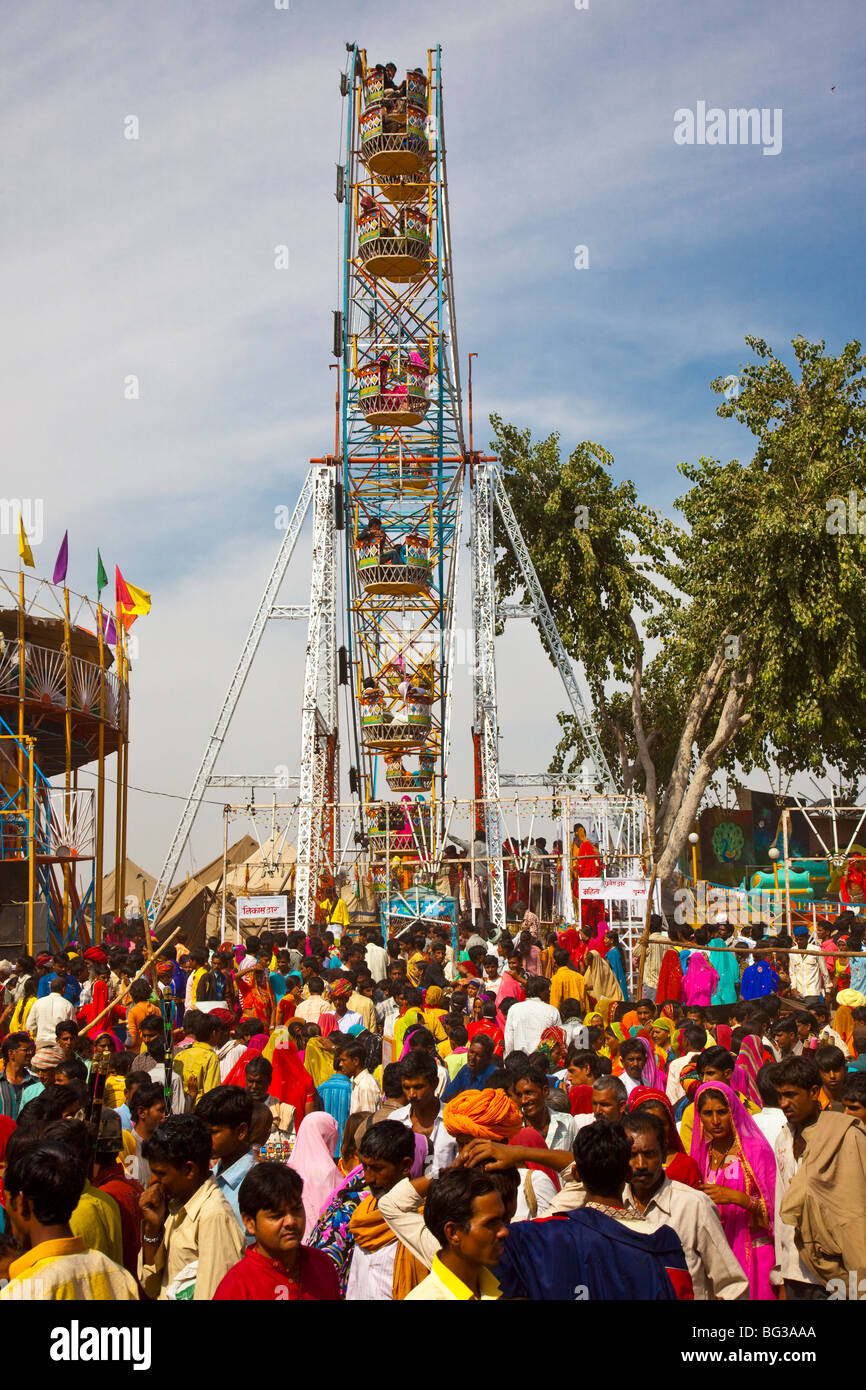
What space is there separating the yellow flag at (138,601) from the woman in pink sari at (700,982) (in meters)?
17.6

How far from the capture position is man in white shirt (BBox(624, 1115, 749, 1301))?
4.87 metres

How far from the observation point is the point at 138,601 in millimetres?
28188

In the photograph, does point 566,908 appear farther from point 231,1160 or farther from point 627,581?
point 231,1160

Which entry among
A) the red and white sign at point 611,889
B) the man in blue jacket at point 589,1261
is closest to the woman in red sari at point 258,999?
the red and white sign at point 611,889

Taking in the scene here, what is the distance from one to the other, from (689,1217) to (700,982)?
27.2 feet

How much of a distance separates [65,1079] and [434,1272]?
13.1ft

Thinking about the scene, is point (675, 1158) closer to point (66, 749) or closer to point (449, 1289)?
point (449, 1289)

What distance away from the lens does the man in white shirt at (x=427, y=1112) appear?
5845 mm

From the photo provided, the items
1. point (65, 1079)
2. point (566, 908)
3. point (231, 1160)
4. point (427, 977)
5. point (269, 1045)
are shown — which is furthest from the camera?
point (566, 908)

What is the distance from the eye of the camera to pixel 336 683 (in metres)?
32.8

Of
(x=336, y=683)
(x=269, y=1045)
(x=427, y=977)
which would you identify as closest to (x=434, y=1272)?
(x=269, y=1045)
